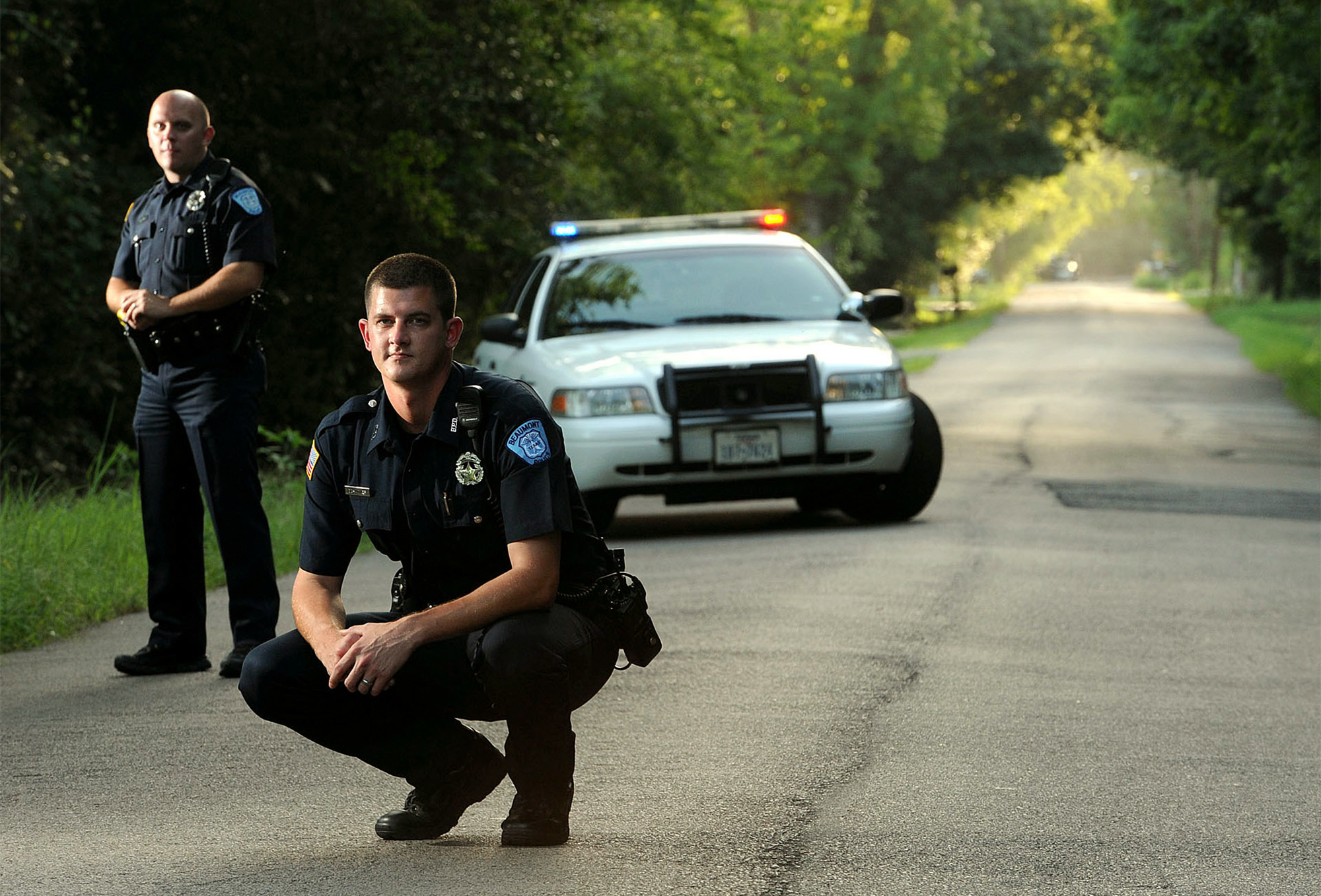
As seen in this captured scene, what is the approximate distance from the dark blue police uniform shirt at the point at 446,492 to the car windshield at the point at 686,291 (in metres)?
7.17

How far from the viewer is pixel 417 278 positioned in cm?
445

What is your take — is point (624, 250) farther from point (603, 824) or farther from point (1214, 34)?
point (1214, 34)

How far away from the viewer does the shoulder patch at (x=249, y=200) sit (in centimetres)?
698

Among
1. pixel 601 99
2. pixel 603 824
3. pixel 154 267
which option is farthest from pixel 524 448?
pixel 601 99

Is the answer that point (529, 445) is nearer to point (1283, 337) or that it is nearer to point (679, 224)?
point (679, 224)

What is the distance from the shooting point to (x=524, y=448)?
4.38 meters

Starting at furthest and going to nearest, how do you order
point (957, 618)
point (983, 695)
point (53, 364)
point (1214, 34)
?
point (1214, 34) < point (53, 364) < point (957, 618) < point (983, 695)

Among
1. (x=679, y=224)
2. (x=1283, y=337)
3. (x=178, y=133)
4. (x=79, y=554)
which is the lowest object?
(x=1283, y=337)

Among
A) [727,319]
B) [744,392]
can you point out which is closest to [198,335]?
[744,392]

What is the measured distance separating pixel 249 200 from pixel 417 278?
2.77 metres

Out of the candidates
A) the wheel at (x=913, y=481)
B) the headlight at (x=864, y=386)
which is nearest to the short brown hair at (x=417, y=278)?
the headlight at (x=864, y=386)

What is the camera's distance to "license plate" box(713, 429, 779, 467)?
10844 millimetres

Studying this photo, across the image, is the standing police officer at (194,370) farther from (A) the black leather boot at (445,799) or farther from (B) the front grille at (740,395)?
(B) the front grille at (740,395)

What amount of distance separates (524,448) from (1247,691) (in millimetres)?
3480
